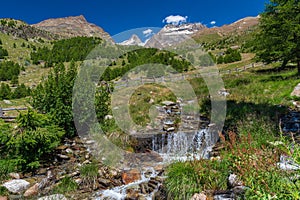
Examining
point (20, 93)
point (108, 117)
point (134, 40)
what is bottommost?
point (108, 117)

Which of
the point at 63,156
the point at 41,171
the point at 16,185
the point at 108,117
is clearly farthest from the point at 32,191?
the point at 108,117

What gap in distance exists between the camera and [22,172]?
8.55 m

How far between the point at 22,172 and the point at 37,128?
1.65 metres

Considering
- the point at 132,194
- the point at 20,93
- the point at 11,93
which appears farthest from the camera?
the point at 20,93

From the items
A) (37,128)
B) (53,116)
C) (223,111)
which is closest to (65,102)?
(53,116)

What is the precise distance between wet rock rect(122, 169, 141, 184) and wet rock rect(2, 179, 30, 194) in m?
3.16

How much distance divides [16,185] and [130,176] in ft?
12.0

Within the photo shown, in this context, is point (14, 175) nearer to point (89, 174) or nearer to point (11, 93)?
point (89, 174)

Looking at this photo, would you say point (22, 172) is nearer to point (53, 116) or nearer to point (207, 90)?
point (53, 116)

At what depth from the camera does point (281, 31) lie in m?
17.8

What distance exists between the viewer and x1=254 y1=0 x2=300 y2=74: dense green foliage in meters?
16.9

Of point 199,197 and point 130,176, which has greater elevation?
point 199,197

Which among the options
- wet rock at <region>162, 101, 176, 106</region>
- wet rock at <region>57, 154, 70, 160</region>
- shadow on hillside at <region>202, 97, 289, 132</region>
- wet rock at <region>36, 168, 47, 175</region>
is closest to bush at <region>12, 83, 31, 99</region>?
wet rock at <region>162, 101, 176, 106</region>

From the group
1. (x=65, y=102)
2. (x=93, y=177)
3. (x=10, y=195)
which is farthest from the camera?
(x=65, y=102)
